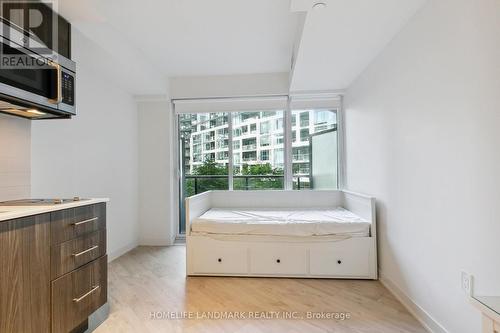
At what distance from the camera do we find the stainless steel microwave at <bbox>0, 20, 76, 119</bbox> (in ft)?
4.51

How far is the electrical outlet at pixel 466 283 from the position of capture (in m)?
1.39

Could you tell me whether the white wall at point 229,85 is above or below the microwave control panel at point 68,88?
above

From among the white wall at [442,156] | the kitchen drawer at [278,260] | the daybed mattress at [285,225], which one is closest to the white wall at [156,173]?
the daybed mattress at [285,225]

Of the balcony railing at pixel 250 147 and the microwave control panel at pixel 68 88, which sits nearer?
the microwave control panel at pixel 68 88

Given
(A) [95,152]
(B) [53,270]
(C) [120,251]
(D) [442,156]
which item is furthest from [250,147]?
(B) [53,270]

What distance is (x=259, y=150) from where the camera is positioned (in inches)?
155

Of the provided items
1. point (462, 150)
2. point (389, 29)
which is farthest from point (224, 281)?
point (389, 29)

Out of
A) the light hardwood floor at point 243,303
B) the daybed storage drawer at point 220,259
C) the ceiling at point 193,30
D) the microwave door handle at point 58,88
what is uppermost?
the ceiling at point 193,30

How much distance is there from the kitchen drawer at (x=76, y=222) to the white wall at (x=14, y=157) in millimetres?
579

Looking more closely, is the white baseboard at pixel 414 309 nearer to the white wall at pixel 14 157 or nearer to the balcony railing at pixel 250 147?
the balcony railing at pixel 250 147

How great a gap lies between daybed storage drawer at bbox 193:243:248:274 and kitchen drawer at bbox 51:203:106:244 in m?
1.09

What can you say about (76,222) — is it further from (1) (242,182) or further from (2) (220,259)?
(1) (242,182)

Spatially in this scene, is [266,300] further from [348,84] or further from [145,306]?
[348,84]

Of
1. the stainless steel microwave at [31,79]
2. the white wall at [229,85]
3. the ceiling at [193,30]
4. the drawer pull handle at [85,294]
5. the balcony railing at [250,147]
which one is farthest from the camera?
the balcony railing at [250,147]
